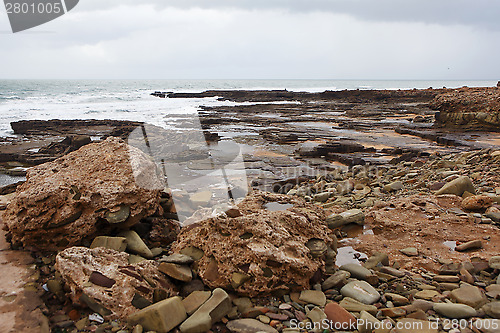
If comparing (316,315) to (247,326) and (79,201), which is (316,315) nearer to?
(247,326)

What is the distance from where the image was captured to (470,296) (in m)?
2.46

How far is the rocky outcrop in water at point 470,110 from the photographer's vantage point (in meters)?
16.4

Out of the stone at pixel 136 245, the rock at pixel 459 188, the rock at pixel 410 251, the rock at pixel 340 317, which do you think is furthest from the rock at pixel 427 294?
the rock at pixel 459 188

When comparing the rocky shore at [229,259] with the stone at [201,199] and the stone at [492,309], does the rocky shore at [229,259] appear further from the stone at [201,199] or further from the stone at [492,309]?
the stone at [201,199]

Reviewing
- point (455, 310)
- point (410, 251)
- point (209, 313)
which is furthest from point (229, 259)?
point (410, 251)

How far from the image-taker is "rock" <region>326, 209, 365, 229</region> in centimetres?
450

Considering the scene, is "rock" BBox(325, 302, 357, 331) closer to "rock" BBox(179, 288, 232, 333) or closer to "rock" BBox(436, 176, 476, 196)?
"rock" BBox(179, 288, 232, 333)

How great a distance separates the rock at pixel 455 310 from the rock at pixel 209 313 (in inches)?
60.1

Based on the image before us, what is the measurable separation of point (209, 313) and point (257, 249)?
637mm

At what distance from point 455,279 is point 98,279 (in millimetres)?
3009

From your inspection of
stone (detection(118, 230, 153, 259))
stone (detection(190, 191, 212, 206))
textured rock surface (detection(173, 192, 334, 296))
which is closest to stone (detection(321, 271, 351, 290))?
textured rock surface (detection(173, 192, 334, 296))

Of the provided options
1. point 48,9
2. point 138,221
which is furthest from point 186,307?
point 48,9

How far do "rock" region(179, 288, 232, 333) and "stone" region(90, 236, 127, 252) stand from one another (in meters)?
1.23

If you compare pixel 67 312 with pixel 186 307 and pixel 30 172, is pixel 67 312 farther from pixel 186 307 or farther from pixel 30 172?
pixel 30 172
